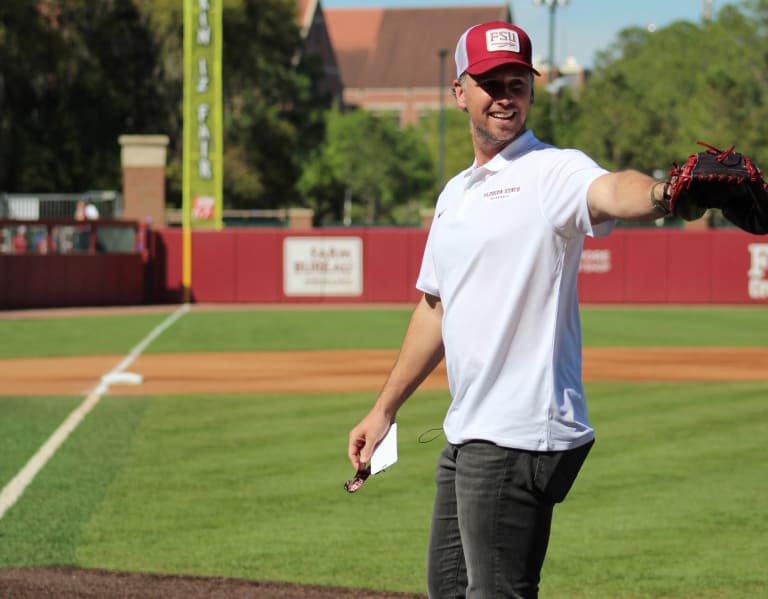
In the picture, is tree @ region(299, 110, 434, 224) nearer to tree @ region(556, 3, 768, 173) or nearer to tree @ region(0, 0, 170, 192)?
tree @ region(556, 3, 768, 173)

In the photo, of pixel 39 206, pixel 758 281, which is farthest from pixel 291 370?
pixel 758 281

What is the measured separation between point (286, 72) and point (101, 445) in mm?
55364

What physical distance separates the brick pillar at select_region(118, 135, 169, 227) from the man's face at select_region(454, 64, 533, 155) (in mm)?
30947

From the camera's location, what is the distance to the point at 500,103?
137 inches

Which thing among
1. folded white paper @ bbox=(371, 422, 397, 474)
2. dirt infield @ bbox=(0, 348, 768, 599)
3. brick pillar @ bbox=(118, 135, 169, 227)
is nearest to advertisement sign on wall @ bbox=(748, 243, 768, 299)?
dirt infield @ bbox=(0, 348, 768, 599)

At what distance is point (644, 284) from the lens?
33219 millimetres

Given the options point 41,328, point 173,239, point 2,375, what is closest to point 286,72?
point 173,239

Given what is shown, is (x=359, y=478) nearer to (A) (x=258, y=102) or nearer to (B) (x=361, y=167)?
(A) (x=258, y=102)

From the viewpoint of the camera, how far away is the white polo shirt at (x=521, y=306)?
3332 mm

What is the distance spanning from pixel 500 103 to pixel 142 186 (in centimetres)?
3147

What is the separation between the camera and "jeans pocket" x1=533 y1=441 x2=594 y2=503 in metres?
3.37

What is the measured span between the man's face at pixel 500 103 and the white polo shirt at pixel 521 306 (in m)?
0.05

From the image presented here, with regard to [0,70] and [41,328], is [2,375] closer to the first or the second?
[41,328]

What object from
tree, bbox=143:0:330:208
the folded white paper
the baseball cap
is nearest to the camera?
the baseball cap
